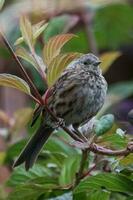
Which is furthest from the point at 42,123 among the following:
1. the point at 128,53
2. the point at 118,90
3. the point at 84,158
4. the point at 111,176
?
the point at 128,53

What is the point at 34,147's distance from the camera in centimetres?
149

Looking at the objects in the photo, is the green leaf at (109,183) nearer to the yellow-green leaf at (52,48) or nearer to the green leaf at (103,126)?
the green leaf at (103,126)

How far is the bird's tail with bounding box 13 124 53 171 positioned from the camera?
1.43 m

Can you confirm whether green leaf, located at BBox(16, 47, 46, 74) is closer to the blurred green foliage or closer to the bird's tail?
the blurred green foliage

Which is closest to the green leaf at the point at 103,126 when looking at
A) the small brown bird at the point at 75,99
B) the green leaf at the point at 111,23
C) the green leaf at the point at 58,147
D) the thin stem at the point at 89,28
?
the small brown bird at the point at 75,99

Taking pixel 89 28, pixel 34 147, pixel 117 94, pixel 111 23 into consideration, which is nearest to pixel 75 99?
pixel 34 147

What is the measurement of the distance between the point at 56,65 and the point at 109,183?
0.25 m

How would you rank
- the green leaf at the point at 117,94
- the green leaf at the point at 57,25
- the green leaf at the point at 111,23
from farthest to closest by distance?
1. the green leaf at the point at 111,23
2. the green leaf at the point at 117,94
3. the green leaf at the point at 57,25

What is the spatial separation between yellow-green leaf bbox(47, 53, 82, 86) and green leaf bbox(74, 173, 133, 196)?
0.66 ft

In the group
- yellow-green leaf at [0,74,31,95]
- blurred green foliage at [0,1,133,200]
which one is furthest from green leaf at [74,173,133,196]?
yellow-green leaf at [0,74,31,95]

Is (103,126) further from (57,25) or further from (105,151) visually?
(57,25)

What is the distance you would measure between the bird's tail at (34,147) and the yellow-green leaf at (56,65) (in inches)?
12.8

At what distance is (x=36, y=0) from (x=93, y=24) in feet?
0.84

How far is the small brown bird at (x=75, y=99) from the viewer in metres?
1.46
